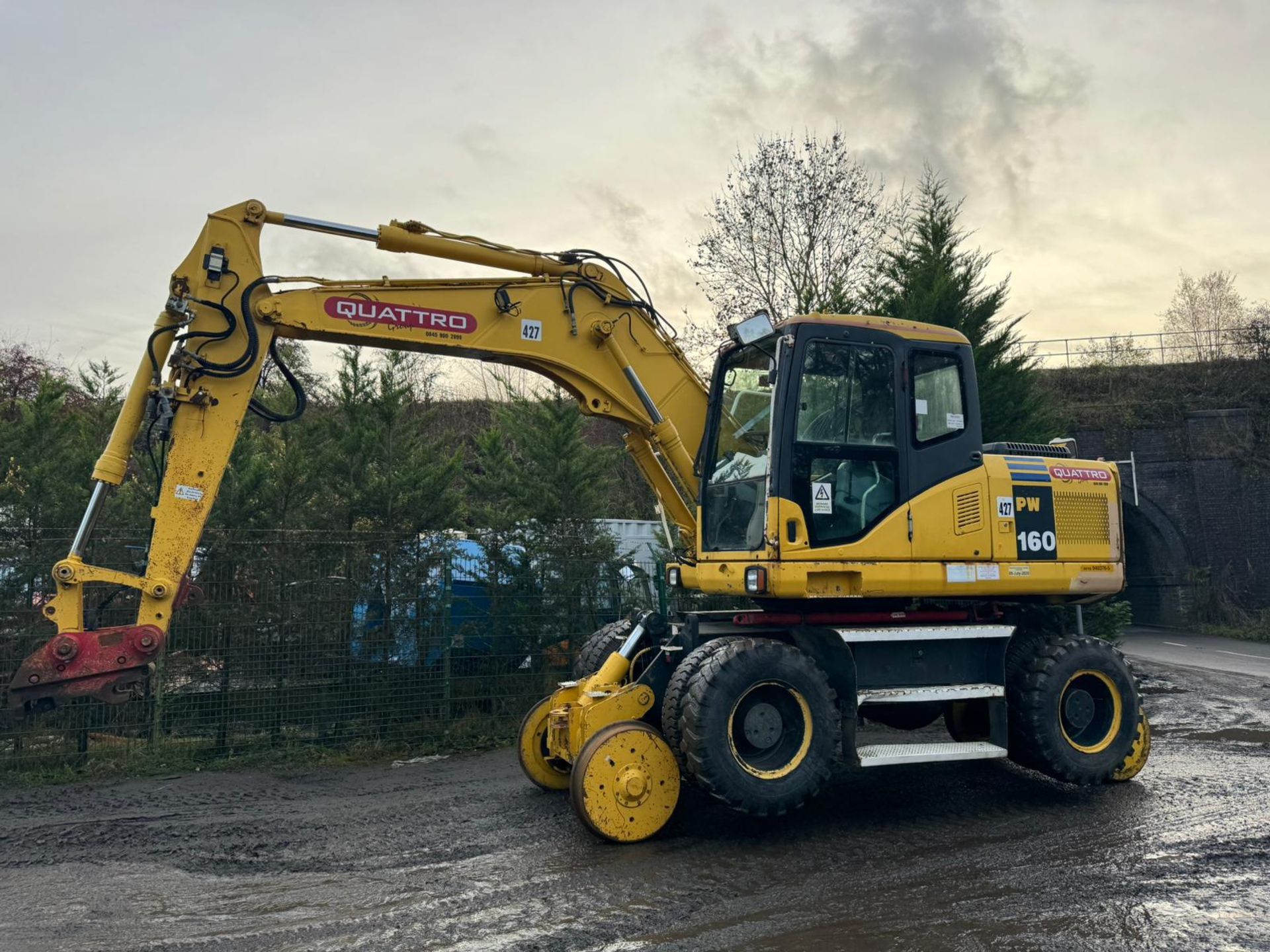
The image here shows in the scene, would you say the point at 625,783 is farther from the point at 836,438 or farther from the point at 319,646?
the point at 319,646

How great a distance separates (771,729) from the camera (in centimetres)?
619

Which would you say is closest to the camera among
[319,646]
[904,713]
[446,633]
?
[904,713]

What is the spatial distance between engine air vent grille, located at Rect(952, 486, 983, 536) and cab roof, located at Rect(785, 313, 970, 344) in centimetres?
112

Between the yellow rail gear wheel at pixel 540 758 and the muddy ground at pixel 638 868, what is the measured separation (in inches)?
5.1

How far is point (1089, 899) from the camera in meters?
4.95

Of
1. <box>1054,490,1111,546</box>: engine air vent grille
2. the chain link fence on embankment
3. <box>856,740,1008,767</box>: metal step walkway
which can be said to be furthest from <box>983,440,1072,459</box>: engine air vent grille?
the chain link fence on embankment

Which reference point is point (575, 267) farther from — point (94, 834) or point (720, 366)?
point (94, 834)

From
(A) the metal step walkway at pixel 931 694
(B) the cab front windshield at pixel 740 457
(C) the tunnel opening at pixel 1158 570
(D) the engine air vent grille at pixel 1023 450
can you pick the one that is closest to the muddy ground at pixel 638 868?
(A) the metal step walkway at pixel 931 694

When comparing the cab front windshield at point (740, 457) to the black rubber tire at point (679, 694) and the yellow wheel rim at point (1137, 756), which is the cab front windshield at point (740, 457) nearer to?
the black rubber tire at point (679, 694)

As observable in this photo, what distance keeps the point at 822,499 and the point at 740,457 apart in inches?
30.0

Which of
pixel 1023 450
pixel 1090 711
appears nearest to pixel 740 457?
pixel 1023 450

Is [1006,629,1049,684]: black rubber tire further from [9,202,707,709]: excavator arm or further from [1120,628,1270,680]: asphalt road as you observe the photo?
[1120,628,1270,680]: asphalt road

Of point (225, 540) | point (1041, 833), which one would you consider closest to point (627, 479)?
point (225, 540)

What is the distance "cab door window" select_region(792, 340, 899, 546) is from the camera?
6.61 meters
